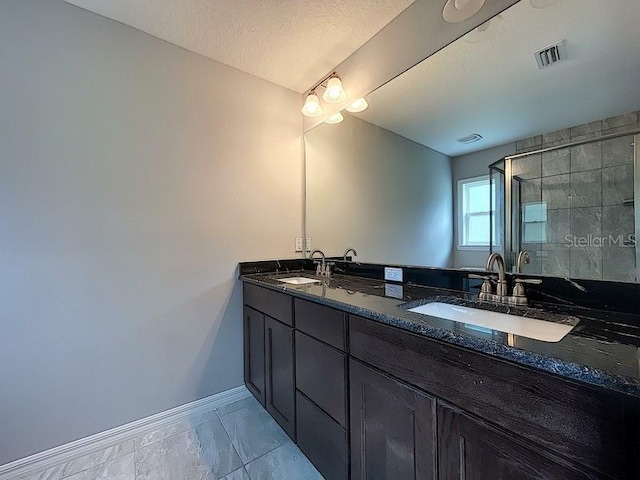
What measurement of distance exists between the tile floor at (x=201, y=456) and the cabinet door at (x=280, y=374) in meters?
0.14

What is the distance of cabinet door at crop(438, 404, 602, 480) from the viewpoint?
61 cm

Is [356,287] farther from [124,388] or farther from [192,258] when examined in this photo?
[124,388]

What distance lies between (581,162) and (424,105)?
831mm

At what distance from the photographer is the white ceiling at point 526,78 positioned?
39.5 inches

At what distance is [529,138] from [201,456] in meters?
2.22

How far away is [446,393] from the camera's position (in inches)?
31.7

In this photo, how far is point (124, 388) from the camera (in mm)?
1692

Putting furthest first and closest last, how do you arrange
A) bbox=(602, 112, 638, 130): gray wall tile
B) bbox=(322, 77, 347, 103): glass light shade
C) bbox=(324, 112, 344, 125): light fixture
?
1. bbox=(324, 112, 344, 125): light fixture
2. bbox=(322, 77, 347, 103): glass light shade
3. bbox=(602, 112, 638, 130): gray wall tile

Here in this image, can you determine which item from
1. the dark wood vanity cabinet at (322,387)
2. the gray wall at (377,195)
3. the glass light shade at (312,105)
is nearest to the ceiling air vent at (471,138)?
the gray wall at (377,195)

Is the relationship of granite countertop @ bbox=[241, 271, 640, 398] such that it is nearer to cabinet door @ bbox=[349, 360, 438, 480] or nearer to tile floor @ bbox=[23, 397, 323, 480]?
cabinet door @ bbox=[349, 360, 438, 480]

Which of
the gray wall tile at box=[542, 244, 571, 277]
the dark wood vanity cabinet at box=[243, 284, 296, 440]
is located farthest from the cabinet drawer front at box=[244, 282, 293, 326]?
the gray wall tile at box=[542, 244, 571, 277]

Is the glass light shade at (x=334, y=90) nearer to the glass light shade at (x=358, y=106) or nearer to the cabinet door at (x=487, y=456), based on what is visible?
the glass light shade at (x=358, y=106)

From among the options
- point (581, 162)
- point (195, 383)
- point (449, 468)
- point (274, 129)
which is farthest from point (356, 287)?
point (274, 129)

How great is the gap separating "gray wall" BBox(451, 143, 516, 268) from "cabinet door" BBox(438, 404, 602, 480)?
2.58 feet
